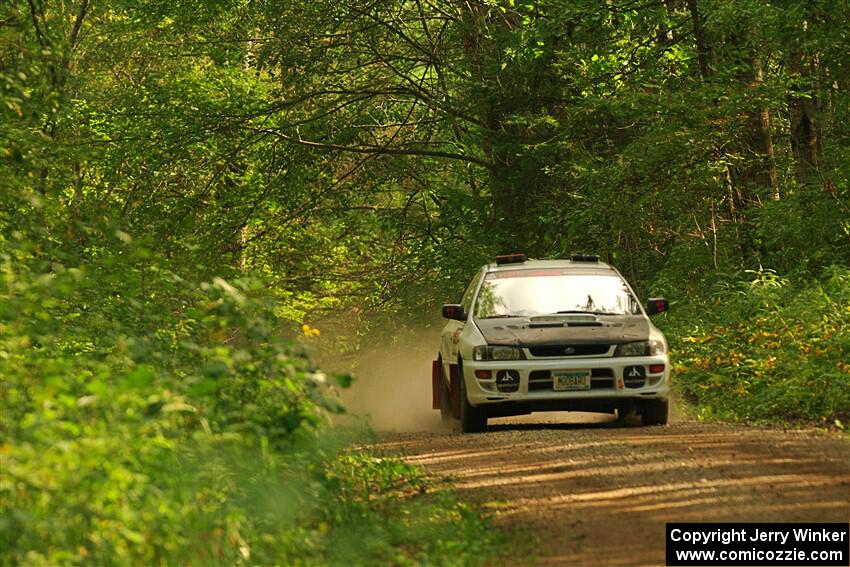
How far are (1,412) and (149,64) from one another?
27895mm

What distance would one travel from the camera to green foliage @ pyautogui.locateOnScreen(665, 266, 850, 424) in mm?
14781

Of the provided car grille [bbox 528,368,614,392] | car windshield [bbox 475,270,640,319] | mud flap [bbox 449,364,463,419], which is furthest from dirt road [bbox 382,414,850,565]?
car windshield [bbox 475,270,640,319]

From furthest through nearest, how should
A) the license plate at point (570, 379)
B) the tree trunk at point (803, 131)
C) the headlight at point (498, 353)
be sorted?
the tree trunk at point (803, 131) < the headlight at point (498, 353) < the license plate at point (570, 379)

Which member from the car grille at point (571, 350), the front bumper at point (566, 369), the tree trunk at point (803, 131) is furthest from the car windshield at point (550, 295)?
the tree trunk at point (803, 131)

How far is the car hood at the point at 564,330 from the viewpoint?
1323 centimetres

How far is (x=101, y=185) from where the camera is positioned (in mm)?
25750

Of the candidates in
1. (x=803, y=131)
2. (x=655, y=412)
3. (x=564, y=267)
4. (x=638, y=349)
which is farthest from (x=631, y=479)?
(x=803, y=131)

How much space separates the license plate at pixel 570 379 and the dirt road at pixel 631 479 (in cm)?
43

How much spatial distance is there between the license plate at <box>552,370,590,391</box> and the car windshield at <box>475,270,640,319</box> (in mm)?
1049

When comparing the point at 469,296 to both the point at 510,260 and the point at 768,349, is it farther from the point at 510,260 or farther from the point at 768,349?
the point at 768,349

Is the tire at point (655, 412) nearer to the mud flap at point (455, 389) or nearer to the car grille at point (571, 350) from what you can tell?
the car grille at point (571, 350)

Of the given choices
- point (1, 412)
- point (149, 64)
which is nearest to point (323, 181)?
point (149, 64)

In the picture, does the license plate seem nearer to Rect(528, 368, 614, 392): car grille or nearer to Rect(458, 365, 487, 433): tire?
Rect(528, 368, 614, 392): car grille

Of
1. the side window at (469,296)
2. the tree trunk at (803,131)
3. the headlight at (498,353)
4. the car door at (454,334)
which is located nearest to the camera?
the headlight at (498,353)
